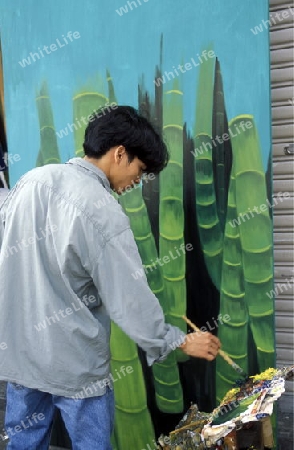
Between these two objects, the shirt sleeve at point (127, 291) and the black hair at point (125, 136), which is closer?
the shirt sleeve at point (127, 291)

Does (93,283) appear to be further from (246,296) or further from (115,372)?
(115,372)

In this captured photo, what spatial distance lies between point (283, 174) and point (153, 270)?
949mm

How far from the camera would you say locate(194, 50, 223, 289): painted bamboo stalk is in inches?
100

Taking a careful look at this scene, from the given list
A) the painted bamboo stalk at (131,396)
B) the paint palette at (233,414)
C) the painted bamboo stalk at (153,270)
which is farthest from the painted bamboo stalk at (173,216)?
the paint palette at (233,414)

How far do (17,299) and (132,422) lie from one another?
1298 mm

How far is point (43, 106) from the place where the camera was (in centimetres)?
296

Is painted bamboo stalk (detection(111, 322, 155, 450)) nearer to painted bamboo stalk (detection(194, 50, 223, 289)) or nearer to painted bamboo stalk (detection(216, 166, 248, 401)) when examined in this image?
painted bamboo stalk (detection(216, 166, 248, 401))

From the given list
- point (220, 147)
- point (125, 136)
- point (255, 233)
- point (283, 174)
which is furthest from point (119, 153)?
point (283, 174)

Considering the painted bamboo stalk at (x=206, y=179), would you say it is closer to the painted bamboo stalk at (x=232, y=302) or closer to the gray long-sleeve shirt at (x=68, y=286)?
the painted bamboo stalk at (x=232, y=302)

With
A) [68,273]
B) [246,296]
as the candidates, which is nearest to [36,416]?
[68,273]

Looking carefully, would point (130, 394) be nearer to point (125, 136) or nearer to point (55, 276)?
point (55, 276)

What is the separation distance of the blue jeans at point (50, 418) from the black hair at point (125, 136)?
3.15ft

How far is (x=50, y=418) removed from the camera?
2.22 m

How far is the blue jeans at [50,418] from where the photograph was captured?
1990mm
